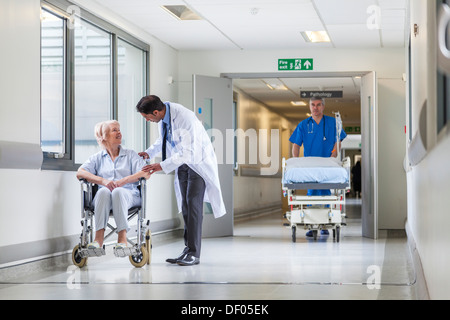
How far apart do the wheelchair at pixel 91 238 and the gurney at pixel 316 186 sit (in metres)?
2.61

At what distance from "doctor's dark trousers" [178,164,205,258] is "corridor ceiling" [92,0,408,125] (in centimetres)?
198

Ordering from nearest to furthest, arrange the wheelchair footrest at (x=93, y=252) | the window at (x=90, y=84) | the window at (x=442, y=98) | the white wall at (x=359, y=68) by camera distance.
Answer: the window at (x=442, y=98) < the wheelchair footrest at (x=93, y=252) < the window at (x=90, y=84) < the white wall at (x=359, y=68)

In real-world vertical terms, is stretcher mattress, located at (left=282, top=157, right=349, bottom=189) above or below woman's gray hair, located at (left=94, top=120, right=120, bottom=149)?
below

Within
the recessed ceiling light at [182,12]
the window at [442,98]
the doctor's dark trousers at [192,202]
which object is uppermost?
the recessed ceiling light at [182,12]

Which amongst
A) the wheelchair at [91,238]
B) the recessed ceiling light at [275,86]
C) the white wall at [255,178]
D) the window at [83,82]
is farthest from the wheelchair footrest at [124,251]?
the recessed ceiling light at [275,86]

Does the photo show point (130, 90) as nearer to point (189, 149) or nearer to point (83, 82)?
point (83, 82)

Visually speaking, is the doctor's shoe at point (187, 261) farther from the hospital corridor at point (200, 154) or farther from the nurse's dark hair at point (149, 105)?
the nurse's dark hair at point (149, 105)

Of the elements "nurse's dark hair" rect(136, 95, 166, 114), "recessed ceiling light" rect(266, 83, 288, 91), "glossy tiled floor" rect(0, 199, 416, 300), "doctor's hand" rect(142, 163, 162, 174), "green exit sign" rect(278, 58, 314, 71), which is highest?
"recessed ceiling light" rect(266, 83, 288, 91)

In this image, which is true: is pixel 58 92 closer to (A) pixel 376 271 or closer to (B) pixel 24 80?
(B) pixel 24 80

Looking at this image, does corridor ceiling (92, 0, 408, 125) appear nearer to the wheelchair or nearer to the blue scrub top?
the blue scrub top

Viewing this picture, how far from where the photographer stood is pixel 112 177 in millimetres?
5742

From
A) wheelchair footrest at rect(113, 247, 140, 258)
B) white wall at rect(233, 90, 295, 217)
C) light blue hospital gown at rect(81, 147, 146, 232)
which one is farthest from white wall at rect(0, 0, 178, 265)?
white wall at rect(233, 90, 295, 217)

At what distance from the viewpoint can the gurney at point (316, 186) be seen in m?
7.80

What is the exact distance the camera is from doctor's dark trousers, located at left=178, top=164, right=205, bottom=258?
18.2 ft
